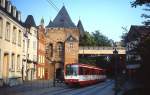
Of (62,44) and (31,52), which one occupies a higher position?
(62,44)

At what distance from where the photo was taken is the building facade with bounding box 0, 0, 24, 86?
124ft

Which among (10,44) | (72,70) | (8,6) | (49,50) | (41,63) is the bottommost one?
(72,70)

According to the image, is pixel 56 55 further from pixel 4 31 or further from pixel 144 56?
pixel 144 56

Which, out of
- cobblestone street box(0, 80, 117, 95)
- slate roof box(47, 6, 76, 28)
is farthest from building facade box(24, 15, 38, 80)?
slate roof box(47, 6, 76, 28)

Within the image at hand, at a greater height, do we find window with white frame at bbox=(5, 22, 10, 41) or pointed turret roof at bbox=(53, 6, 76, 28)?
pointed turret roof at bbox=(53, 6, 76, 28)

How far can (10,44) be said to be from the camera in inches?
1615

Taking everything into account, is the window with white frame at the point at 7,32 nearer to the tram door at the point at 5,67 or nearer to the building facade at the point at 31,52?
the tram door at the point at 5,67

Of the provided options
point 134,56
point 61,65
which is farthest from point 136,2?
point 61,65

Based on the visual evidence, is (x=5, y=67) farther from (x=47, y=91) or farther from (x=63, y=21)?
(x=63, y=21)

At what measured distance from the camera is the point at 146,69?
2002cm

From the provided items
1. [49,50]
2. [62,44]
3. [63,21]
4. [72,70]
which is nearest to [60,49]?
[62,44]

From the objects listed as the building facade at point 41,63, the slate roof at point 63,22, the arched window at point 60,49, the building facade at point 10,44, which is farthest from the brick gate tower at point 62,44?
the building facade at point 10,44

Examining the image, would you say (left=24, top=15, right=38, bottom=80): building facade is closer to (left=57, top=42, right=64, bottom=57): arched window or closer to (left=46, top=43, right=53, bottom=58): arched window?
(left=57, top=42, right=64, bottom=57): arched window

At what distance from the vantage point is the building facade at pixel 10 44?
3785cm
